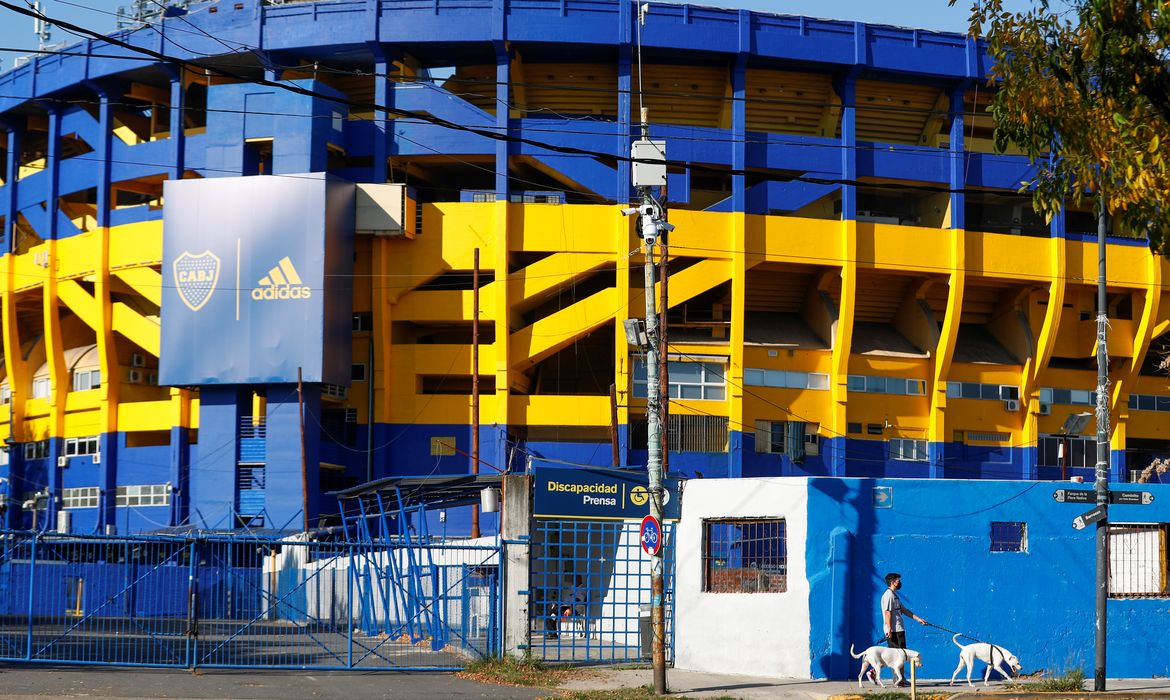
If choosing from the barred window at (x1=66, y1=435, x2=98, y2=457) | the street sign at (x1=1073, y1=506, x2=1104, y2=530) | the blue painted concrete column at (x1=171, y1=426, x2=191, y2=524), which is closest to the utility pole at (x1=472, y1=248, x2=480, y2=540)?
the blue painted concrete column at (x1=171, y1=426, x2=191, y2=524)

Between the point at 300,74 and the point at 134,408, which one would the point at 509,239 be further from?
the point at 134,408

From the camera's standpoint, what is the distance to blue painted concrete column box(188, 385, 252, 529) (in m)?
48.5

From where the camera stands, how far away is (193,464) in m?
49.9

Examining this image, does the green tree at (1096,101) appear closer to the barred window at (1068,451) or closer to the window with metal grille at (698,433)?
the window with metal grille at (698,433)

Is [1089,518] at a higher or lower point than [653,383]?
lower

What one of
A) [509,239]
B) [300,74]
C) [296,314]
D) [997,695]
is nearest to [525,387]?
[509,239]

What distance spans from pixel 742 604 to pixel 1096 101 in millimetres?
10006

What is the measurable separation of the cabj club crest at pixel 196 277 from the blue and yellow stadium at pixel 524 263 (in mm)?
129

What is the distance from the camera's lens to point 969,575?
2239cm

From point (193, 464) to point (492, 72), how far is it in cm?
1912

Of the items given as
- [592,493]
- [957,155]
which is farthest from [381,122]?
[592,493]

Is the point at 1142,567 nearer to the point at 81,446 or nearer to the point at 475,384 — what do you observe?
the point at 475,384

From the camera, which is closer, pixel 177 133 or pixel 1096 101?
pixel 1096 101

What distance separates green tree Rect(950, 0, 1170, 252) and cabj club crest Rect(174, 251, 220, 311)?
3568cm
